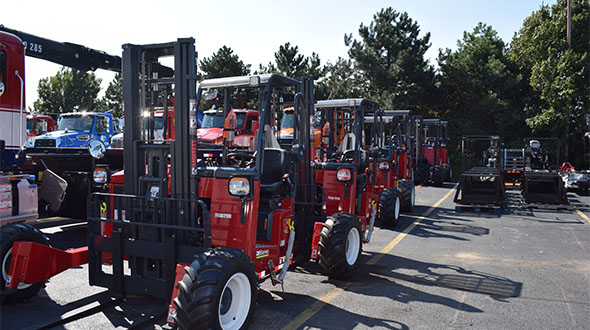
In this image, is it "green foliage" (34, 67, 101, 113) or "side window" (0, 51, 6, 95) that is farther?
"green foliage" (34, 67, 101, 113)

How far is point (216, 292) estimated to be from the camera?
4082 millimetres

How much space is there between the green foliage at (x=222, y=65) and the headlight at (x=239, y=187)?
36.4 metres

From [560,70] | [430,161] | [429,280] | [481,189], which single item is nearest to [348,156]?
[429,280]

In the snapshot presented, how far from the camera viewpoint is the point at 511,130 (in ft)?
116

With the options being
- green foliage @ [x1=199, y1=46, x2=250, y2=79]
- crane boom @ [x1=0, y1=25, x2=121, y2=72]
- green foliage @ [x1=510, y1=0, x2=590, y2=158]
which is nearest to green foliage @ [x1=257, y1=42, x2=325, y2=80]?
green foliage @ [x1=199, y1=46, x2=250, y2=79]

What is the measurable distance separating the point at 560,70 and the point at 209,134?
24252mm

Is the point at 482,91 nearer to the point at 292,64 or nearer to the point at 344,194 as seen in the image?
the point at 292,64

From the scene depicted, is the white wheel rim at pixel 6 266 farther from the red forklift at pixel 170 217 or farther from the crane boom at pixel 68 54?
the crane boom at pixel 68 54

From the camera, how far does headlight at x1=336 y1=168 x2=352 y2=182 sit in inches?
316

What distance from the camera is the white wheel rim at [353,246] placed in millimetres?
6977

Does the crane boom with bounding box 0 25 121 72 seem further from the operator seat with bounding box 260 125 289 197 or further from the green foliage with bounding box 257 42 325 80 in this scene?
the green foliage with bounding box 257 42 325 80

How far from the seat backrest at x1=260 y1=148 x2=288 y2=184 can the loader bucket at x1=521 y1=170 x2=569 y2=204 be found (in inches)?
466

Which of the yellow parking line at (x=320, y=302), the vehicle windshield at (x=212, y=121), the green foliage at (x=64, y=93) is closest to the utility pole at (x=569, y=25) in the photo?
the vehicle windshield at (x=212, y=121)

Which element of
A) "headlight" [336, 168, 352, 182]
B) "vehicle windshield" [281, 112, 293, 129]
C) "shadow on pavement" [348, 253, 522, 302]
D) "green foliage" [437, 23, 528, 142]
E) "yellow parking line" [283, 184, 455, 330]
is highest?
"green foliage" [437, 23, 528, 142]
